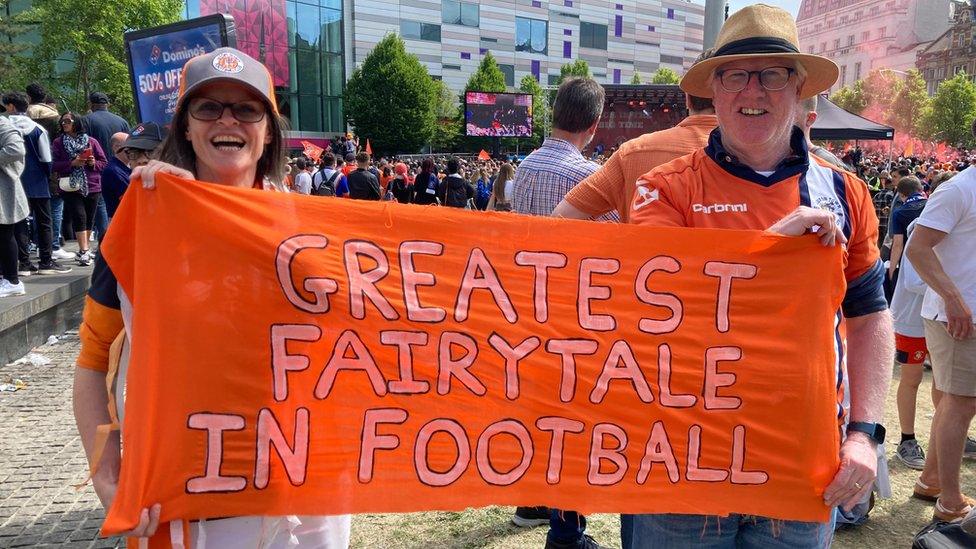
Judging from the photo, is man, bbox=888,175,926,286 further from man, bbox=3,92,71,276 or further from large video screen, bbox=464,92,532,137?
large video screen, bbox=464,92,532,137

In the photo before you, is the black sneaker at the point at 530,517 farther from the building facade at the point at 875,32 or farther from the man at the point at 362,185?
the building facade at the point at 875,32

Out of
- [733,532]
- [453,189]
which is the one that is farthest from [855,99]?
[733,532]

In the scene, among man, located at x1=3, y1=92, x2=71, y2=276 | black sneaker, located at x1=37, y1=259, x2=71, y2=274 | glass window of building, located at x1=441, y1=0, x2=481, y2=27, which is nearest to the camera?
man, located at x1=3, y1=92, x2=71, y2=276

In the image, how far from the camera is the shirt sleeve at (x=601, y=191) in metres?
3.02

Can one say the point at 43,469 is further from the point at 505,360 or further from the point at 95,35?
the point at 95,35

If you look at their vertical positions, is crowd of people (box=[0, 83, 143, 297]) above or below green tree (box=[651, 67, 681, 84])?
below

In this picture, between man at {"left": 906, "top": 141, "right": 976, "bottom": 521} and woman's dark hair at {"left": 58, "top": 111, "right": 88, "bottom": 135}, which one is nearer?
man at {"left": 906, "top": 141, "right": 976, "bottom": 521}

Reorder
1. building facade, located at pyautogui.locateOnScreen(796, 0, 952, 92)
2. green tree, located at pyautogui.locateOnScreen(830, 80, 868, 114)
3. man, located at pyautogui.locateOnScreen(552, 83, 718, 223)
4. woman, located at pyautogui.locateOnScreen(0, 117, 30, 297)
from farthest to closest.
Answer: building facade, located at pyautogui.locateOnScreen(796, 0, 952, 92), green tree, located at pyautogui.locateOnScreen(830, 80, 868, 114), woman, located at pyautogui.locateOnScreen(0, 117, 30, 297), man, located at pyautogui.locateOnScreen(552, 83, 718, 223)

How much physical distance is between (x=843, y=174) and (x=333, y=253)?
154 cm

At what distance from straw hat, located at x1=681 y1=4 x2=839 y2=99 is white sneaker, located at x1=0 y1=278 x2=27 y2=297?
6.56m

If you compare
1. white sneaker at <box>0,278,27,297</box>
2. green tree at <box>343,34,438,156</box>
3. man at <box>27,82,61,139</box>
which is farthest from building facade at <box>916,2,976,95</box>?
white sneaker at <box>0,278,27,297</box>

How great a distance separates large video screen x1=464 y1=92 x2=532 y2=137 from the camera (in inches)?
1781

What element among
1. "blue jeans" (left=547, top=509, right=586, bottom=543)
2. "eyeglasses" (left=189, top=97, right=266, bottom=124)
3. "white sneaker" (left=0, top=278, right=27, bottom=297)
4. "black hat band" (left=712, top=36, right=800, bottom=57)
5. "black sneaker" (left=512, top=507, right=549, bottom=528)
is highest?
"black hat band" (left=712, top=36, right=800, bottom=57)

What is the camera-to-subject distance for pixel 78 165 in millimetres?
7941
